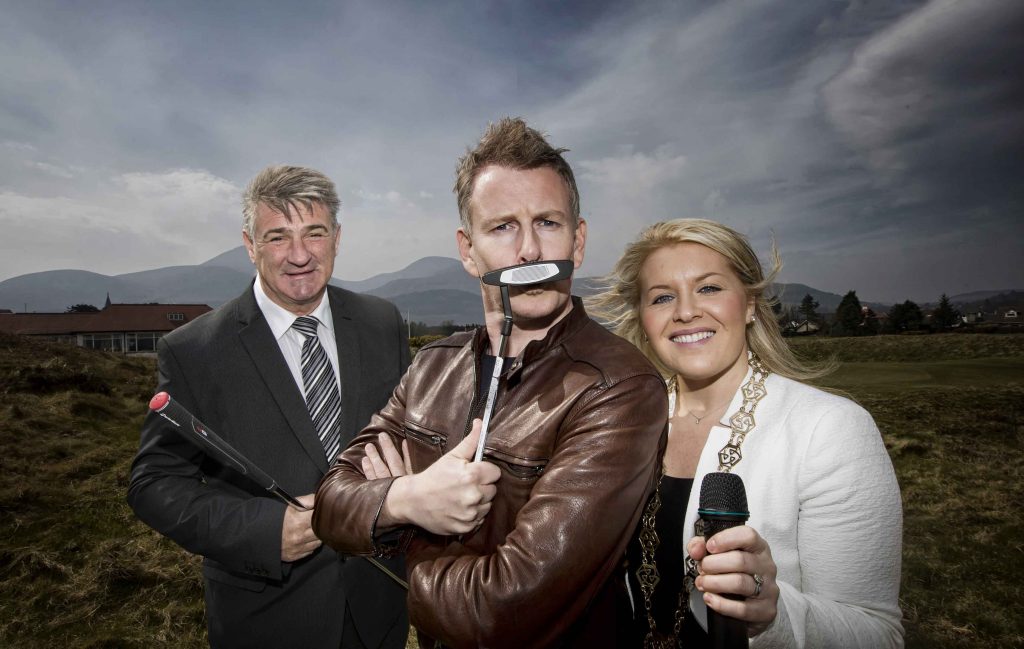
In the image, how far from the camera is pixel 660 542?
2.98 m

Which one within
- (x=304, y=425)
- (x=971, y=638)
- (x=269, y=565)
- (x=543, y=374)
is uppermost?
(x=543, y=374)

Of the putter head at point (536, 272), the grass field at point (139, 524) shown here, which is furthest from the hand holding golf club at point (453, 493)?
the grass field at point (139, 524)

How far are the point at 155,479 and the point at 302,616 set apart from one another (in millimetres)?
1339

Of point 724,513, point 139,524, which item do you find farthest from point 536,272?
point 139,524

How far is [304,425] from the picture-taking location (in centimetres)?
344

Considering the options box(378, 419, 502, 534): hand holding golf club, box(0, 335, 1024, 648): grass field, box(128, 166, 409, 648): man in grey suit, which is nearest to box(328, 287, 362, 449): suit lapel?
box(128, 166, 409, 648): man in grey suit

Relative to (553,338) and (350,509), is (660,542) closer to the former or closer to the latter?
(553,338)

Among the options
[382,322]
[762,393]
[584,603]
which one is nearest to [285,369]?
[382,322]

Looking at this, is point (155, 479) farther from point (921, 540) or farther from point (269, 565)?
point (921, 540)

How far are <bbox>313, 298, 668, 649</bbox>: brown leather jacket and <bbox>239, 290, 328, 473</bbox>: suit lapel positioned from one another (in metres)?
→ 0.90

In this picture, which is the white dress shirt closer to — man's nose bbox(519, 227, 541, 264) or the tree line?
man's nose bbox(519, 227, 541, 264)

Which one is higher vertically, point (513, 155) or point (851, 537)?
point (513, 155)

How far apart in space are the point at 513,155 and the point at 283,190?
2.04 meters

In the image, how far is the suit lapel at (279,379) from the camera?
3.42 meters
